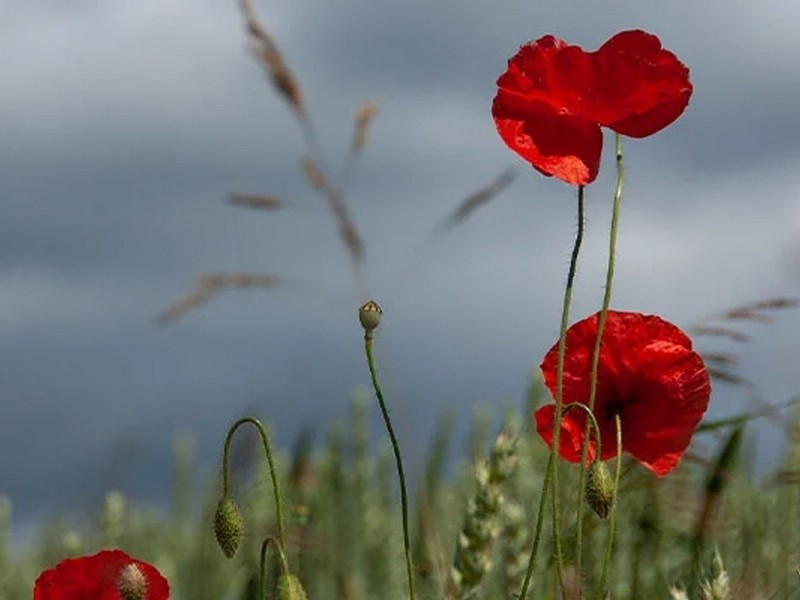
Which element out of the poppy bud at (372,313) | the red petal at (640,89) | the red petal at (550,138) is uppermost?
the red petal at (640,89)

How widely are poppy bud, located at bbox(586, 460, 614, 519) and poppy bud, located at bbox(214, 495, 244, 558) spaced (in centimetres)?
41

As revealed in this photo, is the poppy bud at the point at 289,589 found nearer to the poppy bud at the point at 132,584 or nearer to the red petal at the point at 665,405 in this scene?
the poppy bud at the point at 132,584

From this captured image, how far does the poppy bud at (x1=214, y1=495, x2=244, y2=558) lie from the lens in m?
1.89

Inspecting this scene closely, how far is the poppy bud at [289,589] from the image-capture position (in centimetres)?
178

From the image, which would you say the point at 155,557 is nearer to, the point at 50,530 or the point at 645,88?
the point at 50,530

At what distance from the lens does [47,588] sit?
2.00 meters

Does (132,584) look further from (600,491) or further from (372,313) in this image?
(600,491)

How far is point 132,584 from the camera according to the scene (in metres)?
1.84

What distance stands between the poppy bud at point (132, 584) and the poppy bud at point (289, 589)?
163mm

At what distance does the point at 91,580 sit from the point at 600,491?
2.11ft

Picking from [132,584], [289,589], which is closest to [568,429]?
[289,589]

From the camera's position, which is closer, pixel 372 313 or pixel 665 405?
pixel 372 313

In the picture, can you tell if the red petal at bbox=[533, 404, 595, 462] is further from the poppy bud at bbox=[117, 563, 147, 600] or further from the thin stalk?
the poppy bud at bbox=[117, 563, 147, 600]

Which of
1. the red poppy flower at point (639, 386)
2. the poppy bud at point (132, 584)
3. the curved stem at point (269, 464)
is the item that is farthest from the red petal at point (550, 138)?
the poppy bud at point (132, 584)
